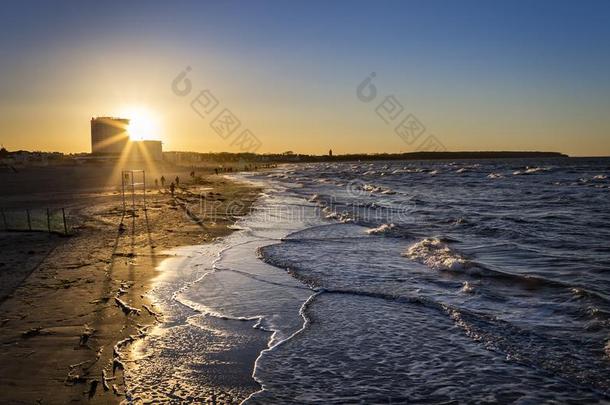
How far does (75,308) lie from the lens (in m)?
8.48

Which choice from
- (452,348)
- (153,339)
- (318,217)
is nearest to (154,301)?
(153,339)

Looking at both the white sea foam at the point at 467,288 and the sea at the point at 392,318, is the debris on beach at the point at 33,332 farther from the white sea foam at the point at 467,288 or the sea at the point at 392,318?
the white sea foam at the point at 467,288

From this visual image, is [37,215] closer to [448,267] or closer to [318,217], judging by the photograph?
[318,217]

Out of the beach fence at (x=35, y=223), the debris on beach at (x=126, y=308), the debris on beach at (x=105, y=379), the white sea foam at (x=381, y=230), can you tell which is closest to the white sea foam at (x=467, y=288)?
the debris on beach at (x=126, y=308)

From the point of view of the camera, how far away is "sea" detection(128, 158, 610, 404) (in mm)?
5789

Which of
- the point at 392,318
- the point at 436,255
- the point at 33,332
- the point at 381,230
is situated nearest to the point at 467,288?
the point at 392,318

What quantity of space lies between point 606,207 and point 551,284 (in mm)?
19835

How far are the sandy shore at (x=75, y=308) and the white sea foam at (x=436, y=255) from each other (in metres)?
7.46

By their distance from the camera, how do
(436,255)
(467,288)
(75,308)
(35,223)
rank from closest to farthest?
(75,308) < (467,288) < (436,255) < (35,223)

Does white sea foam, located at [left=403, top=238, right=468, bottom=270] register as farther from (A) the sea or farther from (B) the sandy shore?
(B) the sandy shore

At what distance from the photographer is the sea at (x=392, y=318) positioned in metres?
5.79

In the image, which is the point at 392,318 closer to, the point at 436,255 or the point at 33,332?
the point at 33,332

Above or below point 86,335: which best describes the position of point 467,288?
below

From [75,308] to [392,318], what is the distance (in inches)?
227
